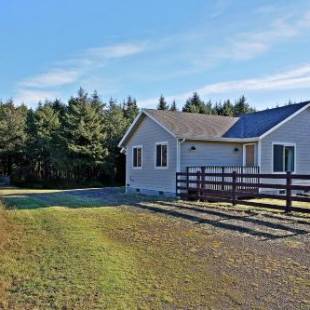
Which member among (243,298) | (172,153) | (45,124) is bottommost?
(243,298)

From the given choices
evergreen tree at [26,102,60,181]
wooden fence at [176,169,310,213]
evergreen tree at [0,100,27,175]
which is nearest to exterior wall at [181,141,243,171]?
wooden fence at [176,169,310,213]

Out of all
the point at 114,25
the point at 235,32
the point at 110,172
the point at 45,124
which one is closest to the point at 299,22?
the point at 235,32

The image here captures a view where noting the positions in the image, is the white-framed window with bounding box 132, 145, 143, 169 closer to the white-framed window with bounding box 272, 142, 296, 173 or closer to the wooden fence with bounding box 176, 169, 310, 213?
the wooden fence with bounding box 176, 169, 310, 213

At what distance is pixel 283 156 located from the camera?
18266 mm

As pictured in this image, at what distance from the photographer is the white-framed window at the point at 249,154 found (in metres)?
18.0

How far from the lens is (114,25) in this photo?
14477 mm

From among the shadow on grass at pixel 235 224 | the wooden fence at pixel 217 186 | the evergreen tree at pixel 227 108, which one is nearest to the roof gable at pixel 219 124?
the wooden fence at pixel 217 186

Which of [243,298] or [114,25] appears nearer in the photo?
[243,298]

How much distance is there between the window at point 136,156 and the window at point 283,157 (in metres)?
6.99

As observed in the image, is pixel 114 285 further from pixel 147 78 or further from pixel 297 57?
pixel 147 78

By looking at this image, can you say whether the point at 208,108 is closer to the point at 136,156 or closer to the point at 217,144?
the point at 136,156

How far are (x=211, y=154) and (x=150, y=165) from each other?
10.9ft

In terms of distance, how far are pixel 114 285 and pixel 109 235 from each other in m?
3.07

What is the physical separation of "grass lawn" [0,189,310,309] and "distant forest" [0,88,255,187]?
78.3ft
